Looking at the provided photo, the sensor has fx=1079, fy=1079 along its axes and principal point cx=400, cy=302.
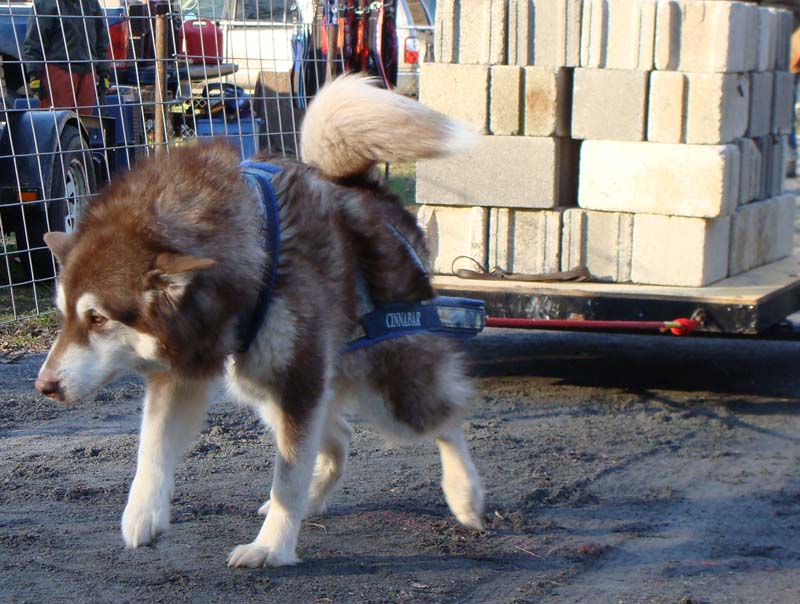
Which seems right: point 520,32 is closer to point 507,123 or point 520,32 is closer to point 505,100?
point 505,100

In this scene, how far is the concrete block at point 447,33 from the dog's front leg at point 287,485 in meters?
2.68

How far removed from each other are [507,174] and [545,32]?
0.72 meters

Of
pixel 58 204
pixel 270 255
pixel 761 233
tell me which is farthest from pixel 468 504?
pixel 58 204

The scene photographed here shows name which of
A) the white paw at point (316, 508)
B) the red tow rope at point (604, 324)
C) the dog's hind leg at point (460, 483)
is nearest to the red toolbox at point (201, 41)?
the red tow rope at point (604, 324)

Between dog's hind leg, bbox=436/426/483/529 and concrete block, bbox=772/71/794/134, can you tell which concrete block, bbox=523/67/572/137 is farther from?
dog's hind leg, bbox=436/426/483/529

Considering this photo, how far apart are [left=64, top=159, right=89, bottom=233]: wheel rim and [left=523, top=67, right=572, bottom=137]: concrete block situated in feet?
10.9

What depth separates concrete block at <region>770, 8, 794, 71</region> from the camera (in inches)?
231

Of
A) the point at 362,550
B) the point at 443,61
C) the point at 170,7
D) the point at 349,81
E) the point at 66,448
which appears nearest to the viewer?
the point at 362,550

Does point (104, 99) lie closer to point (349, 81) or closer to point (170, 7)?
point (170, 7)

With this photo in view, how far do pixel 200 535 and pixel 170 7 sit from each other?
467 centimetres

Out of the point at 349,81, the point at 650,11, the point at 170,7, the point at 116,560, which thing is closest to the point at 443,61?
the point at 650,11

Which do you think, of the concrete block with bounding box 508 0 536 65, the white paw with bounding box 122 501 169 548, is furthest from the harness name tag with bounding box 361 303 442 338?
the concrete block with bounding box 508 0 536 65

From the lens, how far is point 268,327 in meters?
3.14

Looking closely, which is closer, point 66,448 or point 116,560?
point 116,560
